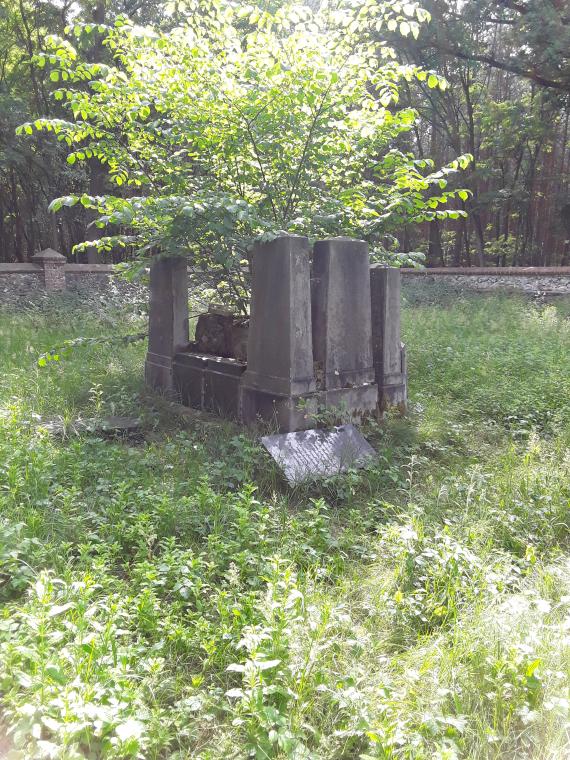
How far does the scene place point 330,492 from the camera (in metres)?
4.47

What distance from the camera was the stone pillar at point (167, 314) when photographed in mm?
6559

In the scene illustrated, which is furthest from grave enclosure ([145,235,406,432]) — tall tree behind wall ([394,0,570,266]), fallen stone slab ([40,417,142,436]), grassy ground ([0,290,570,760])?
tall tree behind wall ([394,0,570,266])

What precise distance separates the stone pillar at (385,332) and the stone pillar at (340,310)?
224 millimetres

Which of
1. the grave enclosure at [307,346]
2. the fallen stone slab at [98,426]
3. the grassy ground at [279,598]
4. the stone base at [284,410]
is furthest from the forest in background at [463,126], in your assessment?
the grassy ground at [279,598]

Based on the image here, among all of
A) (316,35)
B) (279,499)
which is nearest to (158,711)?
(279,499)

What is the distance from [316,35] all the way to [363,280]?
6.72 ft

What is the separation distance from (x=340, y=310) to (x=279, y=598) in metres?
3.20

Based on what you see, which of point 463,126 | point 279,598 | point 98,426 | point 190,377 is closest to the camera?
point 279,598

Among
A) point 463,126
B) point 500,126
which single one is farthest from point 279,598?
point 463,126

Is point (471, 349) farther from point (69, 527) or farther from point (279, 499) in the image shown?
point (69, 527)

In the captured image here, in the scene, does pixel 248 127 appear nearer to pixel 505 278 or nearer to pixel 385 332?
pixel 385 332

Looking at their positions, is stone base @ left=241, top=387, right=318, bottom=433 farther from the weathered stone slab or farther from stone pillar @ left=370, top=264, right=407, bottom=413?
stone pillar @ left=370, top=264, right=407, bottom=413

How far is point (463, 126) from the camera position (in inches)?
836

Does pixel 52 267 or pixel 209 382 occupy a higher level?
pixel 52 267
